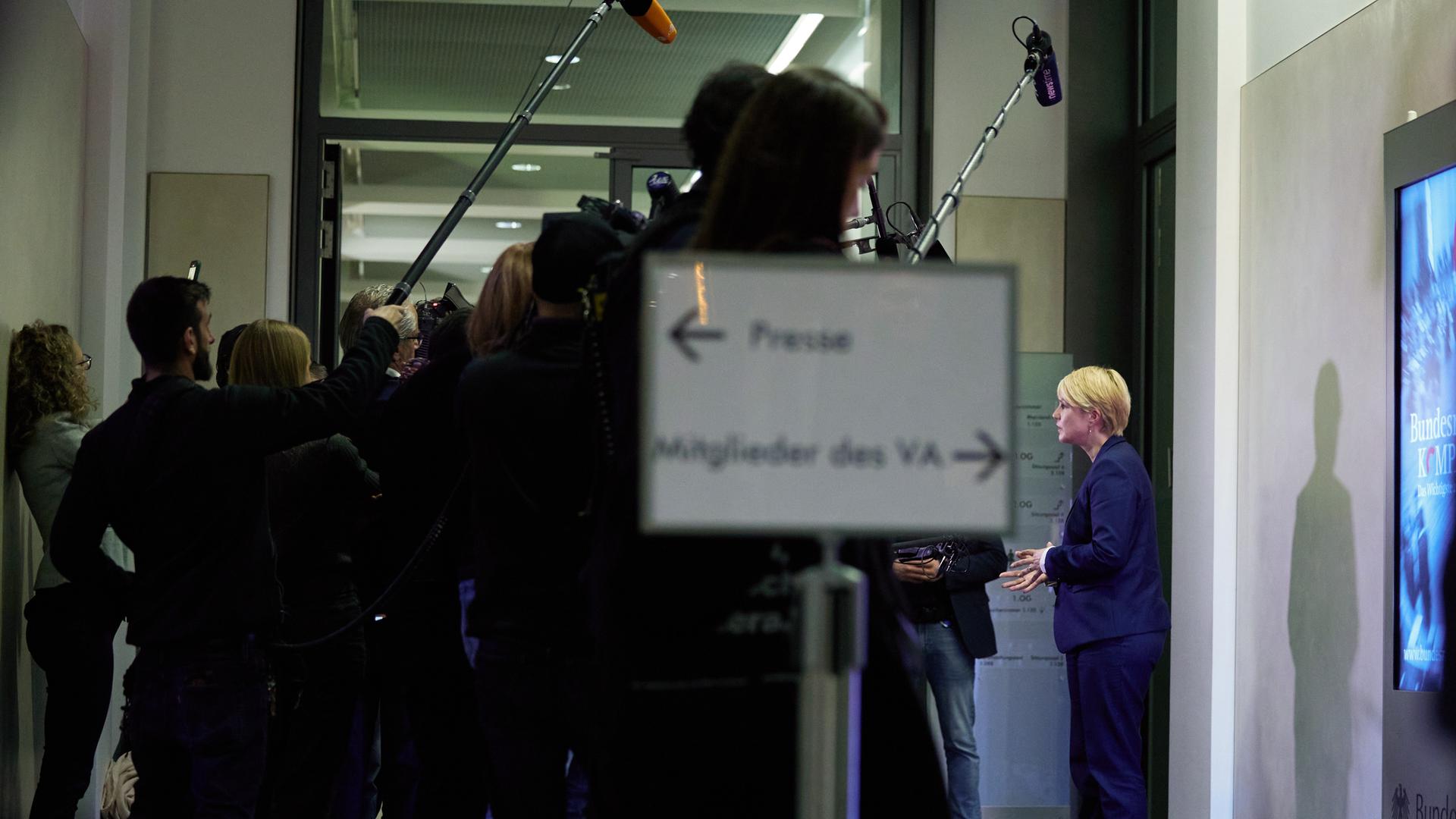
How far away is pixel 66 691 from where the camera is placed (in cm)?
443

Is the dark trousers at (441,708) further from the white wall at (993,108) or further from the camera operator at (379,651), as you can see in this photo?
the white wall at (993,108)

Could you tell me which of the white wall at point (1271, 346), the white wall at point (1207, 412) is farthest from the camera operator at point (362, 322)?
the white wall at point (1207, 412)

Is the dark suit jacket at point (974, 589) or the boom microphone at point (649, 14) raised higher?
the boom microphone at point (649, 14)

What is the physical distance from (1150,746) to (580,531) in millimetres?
4251

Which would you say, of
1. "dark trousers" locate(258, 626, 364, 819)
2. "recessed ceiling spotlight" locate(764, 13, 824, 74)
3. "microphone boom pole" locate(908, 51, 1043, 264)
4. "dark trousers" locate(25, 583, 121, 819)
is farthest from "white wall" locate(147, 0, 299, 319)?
"microphone boom pole" locate(908, 51, 1043, 264)

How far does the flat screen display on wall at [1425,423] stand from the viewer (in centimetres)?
339

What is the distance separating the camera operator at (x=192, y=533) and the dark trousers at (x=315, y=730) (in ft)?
1.68

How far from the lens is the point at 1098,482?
469cm

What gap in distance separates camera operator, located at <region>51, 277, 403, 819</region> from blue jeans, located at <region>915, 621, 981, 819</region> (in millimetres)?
2317

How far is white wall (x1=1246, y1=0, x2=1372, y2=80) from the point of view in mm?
4363

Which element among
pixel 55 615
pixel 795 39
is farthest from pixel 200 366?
pixel 795 39

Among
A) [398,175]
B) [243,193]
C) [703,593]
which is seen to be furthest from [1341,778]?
[398,175]

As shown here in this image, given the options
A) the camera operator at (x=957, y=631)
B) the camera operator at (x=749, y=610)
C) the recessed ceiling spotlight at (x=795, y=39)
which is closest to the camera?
the camera operator at (x=749, y=610)

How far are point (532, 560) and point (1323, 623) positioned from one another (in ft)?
8.51
